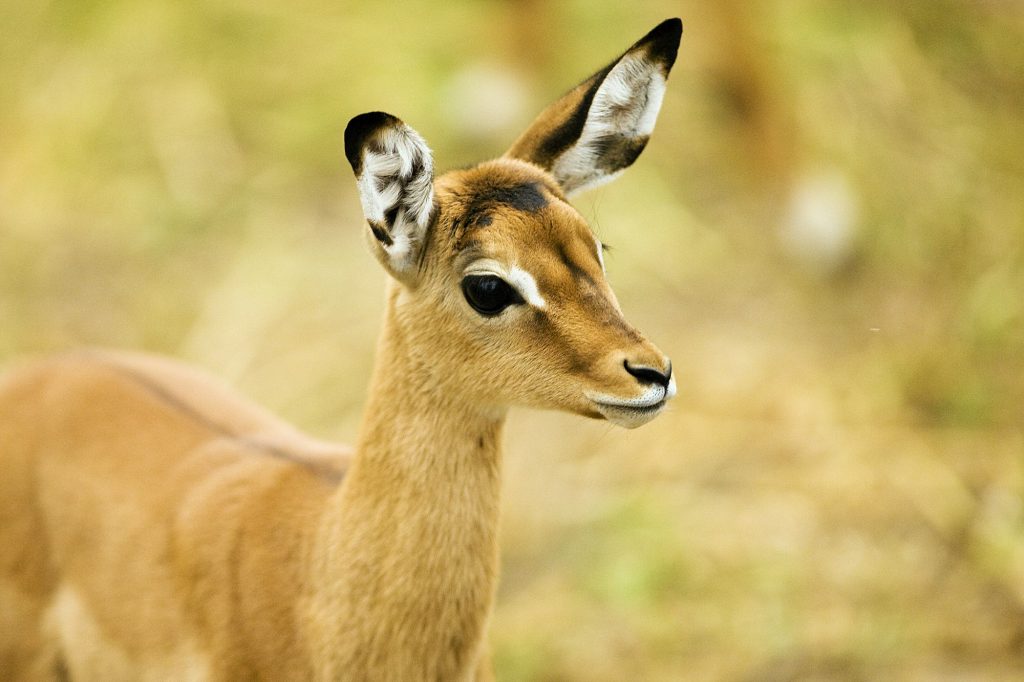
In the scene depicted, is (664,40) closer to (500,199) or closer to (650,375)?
(500,199)

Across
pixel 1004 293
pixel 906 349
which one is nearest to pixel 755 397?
pixel 906 349

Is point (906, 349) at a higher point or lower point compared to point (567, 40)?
lower

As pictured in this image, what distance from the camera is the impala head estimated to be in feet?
8.74

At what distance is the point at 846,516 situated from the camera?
5.24 m

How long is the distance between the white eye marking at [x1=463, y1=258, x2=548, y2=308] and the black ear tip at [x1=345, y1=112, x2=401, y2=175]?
15.8 inches

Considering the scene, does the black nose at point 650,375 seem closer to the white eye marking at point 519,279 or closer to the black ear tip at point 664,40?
the white eye marking at point 519,279

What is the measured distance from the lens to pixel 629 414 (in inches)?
105

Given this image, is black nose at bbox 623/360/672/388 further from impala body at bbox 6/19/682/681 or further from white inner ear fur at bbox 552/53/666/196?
white inner ear fur at bbox 552/53/666/196

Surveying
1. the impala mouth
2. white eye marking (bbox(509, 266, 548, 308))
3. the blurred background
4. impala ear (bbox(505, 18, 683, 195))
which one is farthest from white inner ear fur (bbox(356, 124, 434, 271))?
the blurred background

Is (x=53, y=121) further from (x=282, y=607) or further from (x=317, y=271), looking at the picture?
(x=282, y=607)

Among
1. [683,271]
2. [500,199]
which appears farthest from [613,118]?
[683,271]

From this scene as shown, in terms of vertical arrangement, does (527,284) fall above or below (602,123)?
below

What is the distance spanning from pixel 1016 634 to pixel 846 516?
0.84m

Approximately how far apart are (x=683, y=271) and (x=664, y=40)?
375cm
